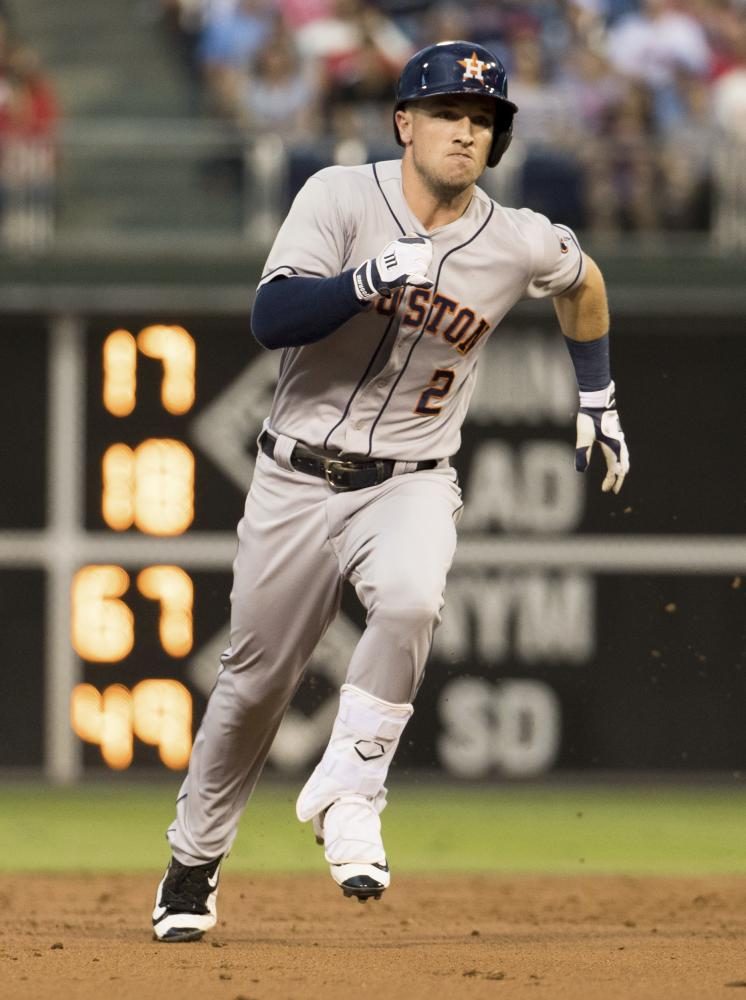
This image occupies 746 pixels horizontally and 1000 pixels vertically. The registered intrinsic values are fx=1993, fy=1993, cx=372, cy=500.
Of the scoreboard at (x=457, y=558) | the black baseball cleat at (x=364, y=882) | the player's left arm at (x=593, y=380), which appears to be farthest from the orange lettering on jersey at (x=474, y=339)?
the scoreboard at (x=457, y=558)

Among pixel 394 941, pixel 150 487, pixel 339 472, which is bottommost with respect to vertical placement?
pixel 394 941

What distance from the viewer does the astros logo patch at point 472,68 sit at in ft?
16.0

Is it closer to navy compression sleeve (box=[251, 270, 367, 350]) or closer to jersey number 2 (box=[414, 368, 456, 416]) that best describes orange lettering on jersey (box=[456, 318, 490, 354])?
jersey number 2 (box=[414, 368, 456, 416])

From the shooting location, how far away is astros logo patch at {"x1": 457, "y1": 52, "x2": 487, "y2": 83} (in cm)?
489

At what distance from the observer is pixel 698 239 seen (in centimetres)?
948

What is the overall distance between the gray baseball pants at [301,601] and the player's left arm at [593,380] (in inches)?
20.0

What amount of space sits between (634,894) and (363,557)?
8.30ft

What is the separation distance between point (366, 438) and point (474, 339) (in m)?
0.38

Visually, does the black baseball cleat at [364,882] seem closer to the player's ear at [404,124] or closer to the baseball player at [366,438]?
the baseball player at [366,438]

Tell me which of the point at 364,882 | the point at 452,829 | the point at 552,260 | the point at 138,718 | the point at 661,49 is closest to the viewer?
the point at 364,882

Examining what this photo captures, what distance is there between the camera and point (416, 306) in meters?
5.02

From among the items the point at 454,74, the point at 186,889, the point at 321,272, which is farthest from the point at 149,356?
the point at 454,74

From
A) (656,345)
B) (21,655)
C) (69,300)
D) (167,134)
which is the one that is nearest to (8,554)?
(21,655)

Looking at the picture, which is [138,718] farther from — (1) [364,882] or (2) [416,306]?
(1) [364,882]
